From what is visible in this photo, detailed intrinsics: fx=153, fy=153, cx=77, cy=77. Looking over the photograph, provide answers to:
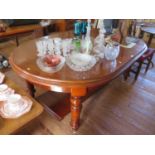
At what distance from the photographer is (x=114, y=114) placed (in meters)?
1.80

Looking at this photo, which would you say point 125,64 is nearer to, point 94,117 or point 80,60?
point 80,60

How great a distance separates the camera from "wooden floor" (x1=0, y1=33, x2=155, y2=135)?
161 centimetres

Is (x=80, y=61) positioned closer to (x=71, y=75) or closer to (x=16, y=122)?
(x=71, y=75)

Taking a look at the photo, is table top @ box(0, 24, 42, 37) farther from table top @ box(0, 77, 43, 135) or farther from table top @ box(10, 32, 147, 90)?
table top @ box(0, 77, 43, 135)

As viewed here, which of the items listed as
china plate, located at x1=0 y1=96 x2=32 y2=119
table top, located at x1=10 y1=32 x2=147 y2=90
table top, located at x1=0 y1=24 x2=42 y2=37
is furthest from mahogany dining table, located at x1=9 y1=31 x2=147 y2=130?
table top, located at x1=0 y1=24 x2=42 y2=37

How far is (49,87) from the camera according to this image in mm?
1222

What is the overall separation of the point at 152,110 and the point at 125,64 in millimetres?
833

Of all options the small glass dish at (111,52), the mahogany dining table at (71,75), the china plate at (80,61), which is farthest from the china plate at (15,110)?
the small glass dish at (111,52)

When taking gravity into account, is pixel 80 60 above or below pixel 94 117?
above

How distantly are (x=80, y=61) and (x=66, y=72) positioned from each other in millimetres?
197

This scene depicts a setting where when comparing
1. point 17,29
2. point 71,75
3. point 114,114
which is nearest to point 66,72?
point 71,75

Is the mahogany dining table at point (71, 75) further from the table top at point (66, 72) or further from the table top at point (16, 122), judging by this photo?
the table top at point (16, 122)

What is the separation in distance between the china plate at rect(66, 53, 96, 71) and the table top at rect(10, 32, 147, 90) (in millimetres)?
39
